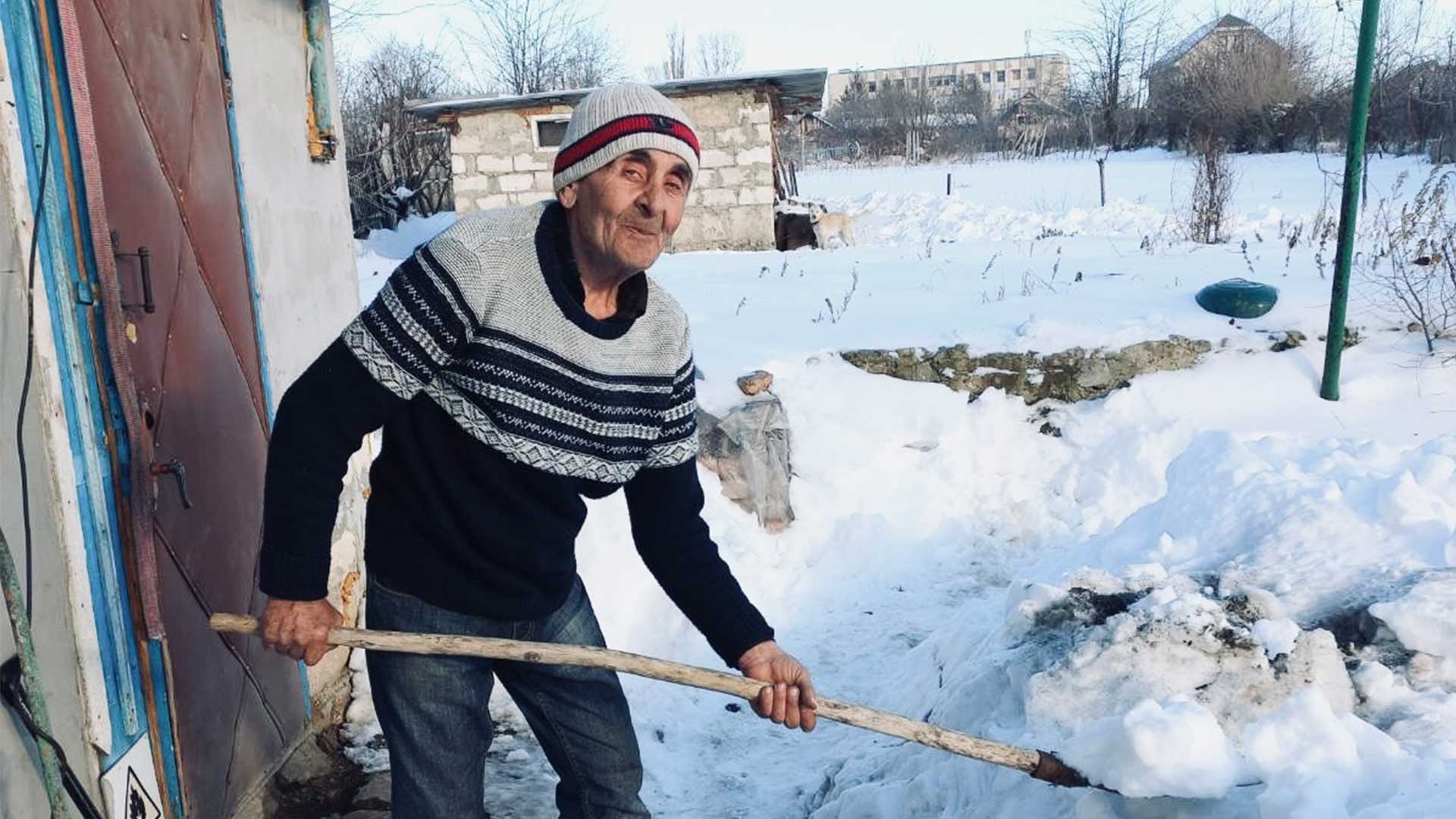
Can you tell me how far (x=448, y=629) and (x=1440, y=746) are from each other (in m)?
1.96

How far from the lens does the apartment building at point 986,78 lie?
3925 centimetres

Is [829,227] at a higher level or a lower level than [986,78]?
lower

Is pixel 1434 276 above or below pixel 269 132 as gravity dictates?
below

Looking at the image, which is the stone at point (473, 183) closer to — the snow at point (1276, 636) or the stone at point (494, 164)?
the stone at point (494, 164)

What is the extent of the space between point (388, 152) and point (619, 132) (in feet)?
56.9

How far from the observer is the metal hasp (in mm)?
3451

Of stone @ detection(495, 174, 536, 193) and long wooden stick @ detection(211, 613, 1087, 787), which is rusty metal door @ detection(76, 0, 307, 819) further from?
stone @ detection(495, 174, 536, 193)

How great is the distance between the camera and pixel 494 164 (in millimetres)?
12773

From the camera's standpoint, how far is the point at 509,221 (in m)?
1.93

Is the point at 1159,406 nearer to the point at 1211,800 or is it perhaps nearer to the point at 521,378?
the point at 1211,800

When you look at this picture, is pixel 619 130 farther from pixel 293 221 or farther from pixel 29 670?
pixel 293 221

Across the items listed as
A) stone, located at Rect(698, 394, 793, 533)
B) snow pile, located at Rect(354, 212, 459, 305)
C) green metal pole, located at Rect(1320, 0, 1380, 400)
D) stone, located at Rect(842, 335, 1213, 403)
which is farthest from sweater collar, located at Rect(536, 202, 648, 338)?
snow pile, located at Rect(354, 212, 459, 305)

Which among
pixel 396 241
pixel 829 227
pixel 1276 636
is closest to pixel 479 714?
pixel 1276 636

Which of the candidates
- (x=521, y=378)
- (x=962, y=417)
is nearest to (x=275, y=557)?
(x=521, y=378)
